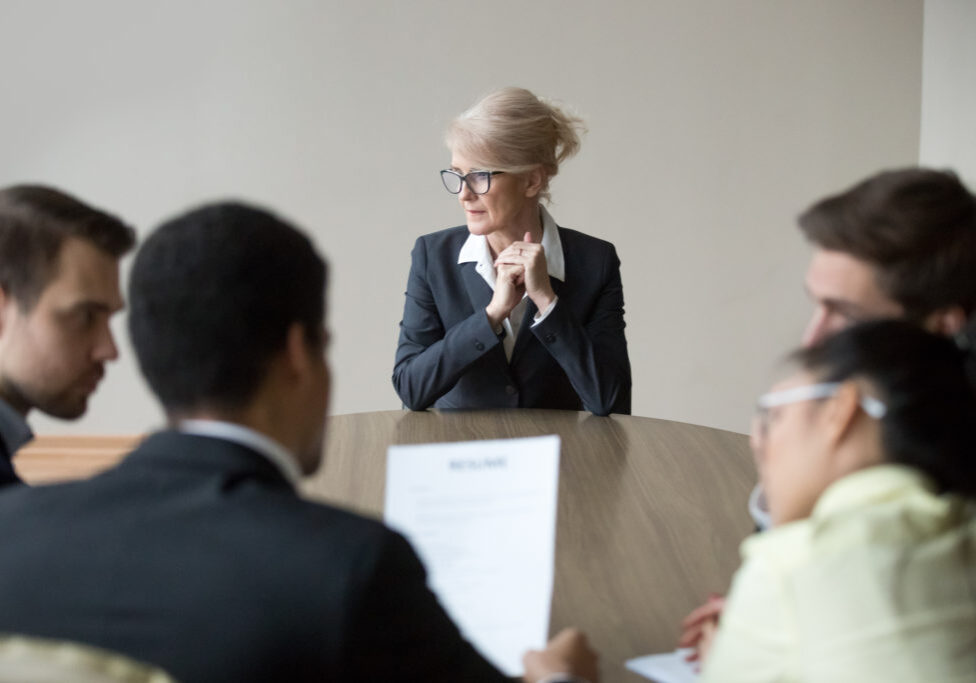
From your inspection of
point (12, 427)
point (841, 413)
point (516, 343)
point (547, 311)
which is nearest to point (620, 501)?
point (547, 311)

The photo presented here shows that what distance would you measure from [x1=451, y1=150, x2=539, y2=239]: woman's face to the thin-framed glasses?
1.70 meters

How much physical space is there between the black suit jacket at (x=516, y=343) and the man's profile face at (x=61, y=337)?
103 cm

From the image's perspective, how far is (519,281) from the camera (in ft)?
8.58

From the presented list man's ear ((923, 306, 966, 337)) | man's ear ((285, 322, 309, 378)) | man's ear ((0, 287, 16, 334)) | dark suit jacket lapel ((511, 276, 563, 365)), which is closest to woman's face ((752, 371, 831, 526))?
man's ear ((923, 306, 966, 337))

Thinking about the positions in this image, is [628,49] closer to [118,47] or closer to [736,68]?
[736,68]

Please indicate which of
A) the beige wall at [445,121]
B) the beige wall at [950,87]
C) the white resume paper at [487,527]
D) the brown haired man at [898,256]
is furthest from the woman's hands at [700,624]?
the beige wall at [445,121]

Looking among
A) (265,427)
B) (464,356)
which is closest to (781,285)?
(464,356)

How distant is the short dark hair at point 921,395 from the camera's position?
0.97m

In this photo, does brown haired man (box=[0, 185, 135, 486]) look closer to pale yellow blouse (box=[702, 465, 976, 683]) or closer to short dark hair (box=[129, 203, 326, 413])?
short dark hair (box=[129, 203, 326, 413])

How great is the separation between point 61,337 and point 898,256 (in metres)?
1.29

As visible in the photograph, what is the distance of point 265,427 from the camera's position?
3.55 ft

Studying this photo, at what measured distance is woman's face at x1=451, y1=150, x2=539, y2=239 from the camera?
2.74m

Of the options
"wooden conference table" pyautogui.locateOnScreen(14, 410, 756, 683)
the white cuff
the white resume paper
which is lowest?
"wooden conference table" pyautogui.locateOnScreen(14, 410, 756, 683)

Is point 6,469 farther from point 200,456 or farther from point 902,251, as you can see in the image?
point 902,251
